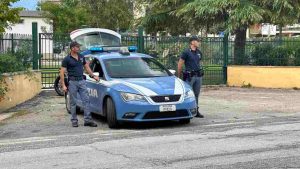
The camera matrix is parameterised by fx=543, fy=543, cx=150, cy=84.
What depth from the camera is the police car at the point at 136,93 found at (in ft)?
34.4

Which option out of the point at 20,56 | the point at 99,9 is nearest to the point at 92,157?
the point at 20,56

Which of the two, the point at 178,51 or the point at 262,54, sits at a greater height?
the point at 178,51

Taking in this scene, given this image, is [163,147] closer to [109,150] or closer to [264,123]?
[109,150]

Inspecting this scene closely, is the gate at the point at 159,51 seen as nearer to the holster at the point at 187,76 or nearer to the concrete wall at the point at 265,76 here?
the concrete wall at the point at 265,76

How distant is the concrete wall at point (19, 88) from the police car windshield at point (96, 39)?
3713 mm

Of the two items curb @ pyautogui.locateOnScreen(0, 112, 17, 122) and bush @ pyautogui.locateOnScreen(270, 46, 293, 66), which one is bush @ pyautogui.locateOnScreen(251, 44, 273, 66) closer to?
bush @ pyautogui.locateOnScreen(270, 46, 293, 66)

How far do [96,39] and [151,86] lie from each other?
1160cm

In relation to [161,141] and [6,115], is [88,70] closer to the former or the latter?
[6,115]

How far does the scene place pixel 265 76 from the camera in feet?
67.8

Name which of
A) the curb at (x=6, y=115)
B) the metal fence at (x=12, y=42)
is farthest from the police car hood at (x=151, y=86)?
the metal fence at (x=12, y=42)

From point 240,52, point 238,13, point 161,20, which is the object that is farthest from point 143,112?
point 161,20

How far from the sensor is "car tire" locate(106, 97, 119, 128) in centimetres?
1067

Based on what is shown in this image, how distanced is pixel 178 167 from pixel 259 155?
1.38 metres

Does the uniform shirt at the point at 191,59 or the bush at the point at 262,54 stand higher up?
the bush at the point at 262,54
